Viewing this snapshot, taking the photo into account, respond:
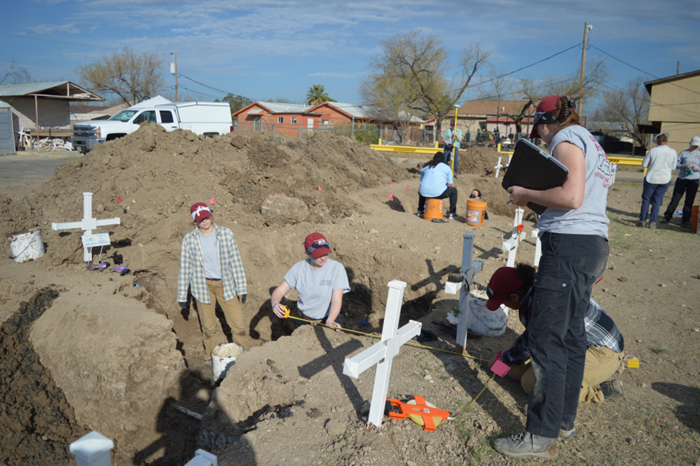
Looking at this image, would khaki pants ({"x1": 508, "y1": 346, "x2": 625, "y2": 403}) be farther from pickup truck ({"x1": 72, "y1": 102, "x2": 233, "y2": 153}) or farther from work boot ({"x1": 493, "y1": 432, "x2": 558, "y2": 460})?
pickup truck ({"x1": 72, "y1": 102, "x2": 233, "y2": 153})

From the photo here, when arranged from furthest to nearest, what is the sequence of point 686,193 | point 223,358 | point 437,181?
point 437,181, point 686,193, point 223,358

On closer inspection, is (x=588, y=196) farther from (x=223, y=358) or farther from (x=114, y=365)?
(x=114, y=365)

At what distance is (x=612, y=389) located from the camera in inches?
125

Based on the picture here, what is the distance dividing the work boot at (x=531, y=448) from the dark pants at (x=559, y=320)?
0.04m

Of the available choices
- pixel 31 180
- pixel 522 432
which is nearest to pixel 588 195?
pixel 522 432

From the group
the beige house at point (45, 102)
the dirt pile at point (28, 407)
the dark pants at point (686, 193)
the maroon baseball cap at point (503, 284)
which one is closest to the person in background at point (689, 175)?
the dark pants at point (686, 193)

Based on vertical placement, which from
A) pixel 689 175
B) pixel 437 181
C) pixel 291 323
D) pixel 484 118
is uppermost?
pixel 484 118

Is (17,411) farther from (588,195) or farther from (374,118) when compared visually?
(374,118)

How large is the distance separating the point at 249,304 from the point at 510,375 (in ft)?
16.0

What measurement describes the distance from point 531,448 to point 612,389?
107cm

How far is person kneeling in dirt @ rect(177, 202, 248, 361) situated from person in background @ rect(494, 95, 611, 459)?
366 cm

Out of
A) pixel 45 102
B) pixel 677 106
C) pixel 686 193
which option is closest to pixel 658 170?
pixel 686 193

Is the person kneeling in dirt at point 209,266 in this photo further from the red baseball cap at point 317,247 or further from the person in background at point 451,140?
the person in background at point 451,140

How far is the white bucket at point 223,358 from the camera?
4.62m
